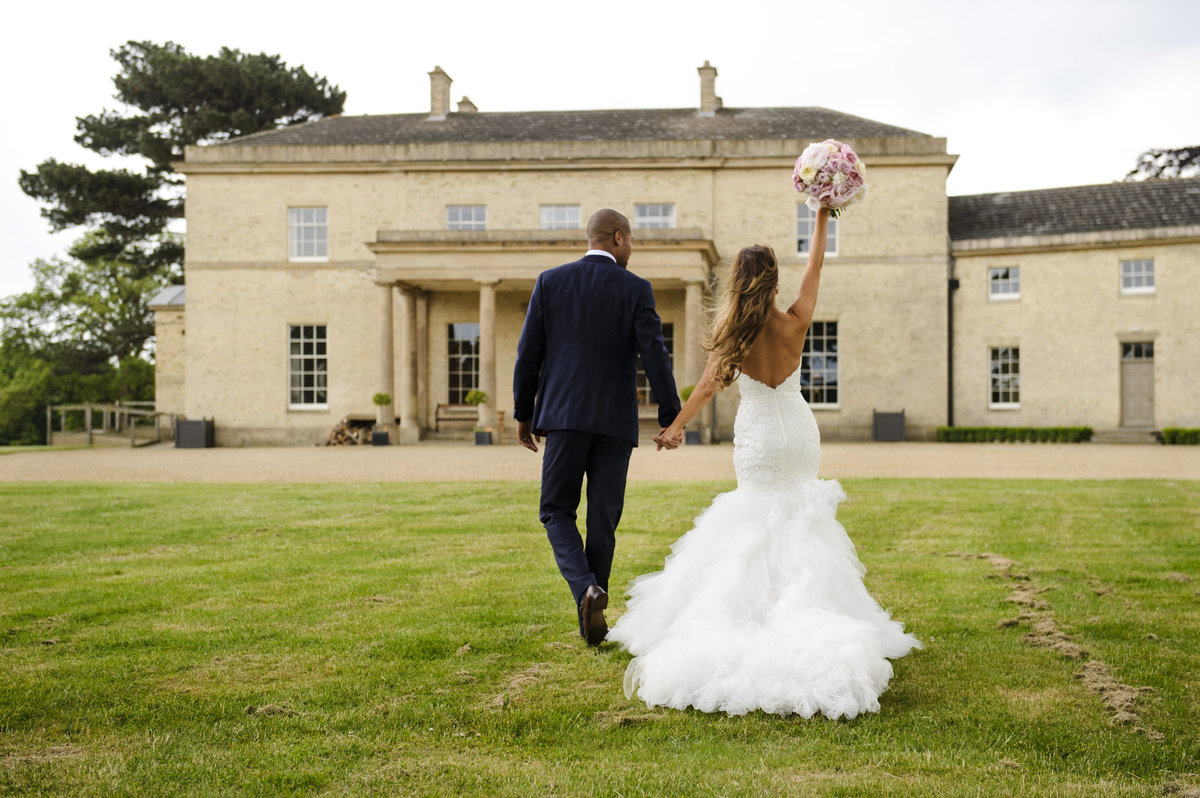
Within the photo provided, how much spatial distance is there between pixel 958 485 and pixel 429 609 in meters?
8.52

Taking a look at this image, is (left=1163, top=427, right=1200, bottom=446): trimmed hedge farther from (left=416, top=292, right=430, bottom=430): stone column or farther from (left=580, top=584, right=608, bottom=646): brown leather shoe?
(left=580, top=584, right=608, bottom=646): brown leather shoe

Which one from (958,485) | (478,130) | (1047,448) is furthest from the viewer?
(478,130)

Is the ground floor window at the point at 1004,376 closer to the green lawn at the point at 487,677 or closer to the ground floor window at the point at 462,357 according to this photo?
the ground floor window at the point at 462,357

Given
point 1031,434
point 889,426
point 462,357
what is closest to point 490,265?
point 462,357

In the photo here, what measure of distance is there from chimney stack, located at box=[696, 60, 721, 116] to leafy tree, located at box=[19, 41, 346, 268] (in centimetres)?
1936

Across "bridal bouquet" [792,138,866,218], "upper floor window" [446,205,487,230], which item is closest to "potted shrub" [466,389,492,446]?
"upper floor window" [446,205,487,230]

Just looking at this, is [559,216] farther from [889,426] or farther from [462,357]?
[889,426]

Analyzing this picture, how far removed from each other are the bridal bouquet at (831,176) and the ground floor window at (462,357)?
74.0 feet

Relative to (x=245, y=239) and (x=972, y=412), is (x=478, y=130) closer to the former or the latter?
(x=245, y=239)

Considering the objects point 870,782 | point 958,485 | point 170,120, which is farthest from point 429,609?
point 170,120

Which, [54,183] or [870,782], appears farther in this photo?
[54,183]

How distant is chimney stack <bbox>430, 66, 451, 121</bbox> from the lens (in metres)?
29.0

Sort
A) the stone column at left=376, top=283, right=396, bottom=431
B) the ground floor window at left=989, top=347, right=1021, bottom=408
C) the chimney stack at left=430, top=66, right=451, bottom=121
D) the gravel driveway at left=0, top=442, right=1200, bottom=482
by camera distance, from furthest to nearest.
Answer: the chimney stack at left=430, top=66, right=451, bottom=121 < the ground floor window at left=989, top=347, right=1021, bottom=408 < the stone column at left=376, top=283, right=396, bottom=431 < the gravel driveway at left=0, top=442, right=1200, bottom=482

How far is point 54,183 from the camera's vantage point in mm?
35625
